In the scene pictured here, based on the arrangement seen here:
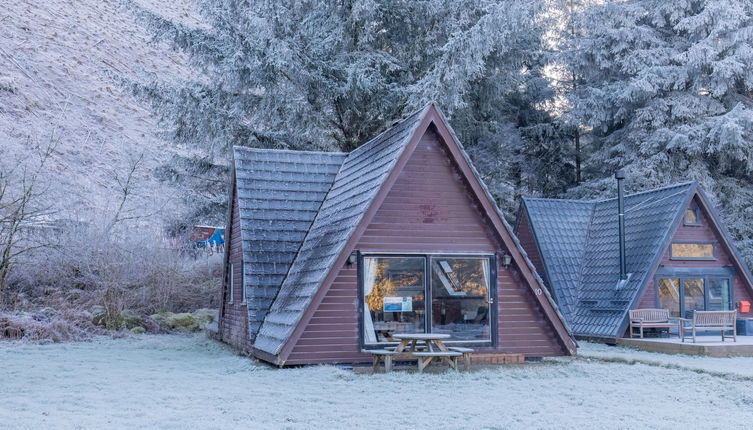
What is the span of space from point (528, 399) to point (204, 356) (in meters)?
6.66

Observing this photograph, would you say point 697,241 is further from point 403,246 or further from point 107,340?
point 107,340

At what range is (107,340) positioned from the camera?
54.4ft

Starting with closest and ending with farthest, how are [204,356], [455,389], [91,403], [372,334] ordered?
1. [91,403]
2. [455,389]
3. [372,334]
4. [204,356]

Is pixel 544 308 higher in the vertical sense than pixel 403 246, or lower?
lower

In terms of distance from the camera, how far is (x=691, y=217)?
1778 centimetres

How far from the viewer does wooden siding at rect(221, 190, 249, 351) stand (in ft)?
45.7

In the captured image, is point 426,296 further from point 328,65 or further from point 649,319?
point 328,65

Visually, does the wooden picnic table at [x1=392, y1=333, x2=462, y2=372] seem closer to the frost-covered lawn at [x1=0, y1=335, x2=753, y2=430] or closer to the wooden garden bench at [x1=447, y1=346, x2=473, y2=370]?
the wooden garden bench at [x1=447, y1=346, x2=473, y2=370]

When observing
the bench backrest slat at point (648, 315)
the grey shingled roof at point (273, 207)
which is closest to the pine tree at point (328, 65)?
the grey shingled roof at point (273, 207)

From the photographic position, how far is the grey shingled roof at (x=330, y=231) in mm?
11477

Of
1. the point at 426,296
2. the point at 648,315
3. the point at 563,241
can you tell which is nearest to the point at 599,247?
the point at 563,241

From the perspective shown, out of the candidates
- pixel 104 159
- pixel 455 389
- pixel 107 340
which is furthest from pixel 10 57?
pixel 455 389

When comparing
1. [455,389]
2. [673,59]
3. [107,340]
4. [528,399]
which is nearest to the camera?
[528,399]

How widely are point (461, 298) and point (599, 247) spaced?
26.0 feet
